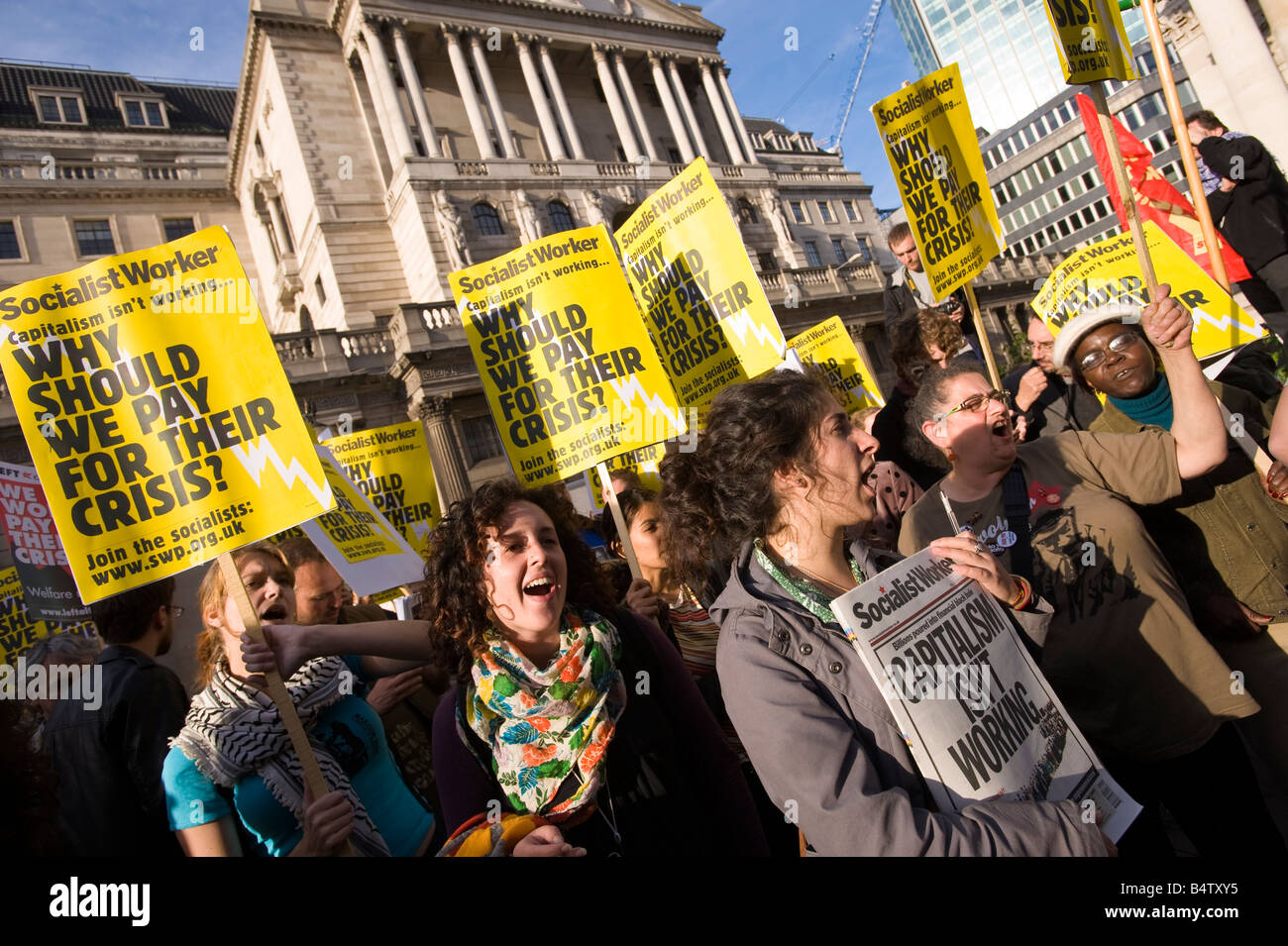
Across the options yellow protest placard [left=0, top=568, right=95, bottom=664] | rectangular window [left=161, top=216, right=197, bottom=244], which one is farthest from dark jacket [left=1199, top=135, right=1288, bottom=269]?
rectangular window [left=161, top=216, right=197, bottom=244]

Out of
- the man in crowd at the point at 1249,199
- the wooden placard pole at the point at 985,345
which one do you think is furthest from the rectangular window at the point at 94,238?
the man in crowd at the point at 1249,199

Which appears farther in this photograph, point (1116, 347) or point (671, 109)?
point (671, 109)

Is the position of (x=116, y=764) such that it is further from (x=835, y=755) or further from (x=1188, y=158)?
(x=1188, y=158)

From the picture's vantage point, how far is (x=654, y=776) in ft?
7.98

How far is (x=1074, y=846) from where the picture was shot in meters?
1.64

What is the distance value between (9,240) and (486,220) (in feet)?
56.8

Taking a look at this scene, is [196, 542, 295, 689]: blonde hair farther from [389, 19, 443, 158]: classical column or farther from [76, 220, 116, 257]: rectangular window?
[76, 220, 116, 257]: rectangular window

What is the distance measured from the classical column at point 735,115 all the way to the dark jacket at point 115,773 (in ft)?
123

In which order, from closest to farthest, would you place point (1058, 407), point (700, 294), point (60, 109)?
point (1058, 407), point (700, 294), point (60, 109)

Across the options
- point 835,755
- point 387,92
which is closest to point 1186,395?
point 835,755

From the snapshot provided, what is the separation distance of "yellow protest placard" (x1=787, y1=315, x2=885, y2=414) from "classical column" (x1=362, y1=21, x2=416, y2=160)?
2239 cm

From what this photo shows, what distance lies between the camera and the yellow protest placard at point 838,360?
27.9 feet

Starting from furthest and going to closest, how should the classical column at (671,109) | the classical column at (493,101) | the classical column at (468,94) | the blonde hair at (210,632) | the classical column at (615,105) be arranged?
the classical column at (671,109) < the classical column at (615,105) < the classical column at (493,101) < the classical column at (468,94) < the blonde hair at (210,632)

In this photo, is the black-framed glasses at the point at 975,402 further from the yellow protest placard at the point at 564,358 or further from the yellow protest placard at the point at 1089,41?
the yellow protest placard at the point at 1089,41
